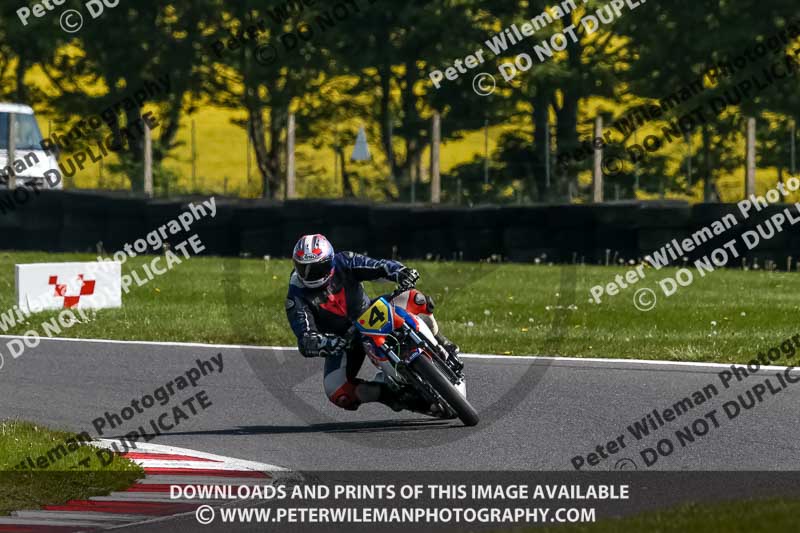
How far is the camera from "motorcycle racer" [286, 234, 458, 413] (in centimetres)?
962

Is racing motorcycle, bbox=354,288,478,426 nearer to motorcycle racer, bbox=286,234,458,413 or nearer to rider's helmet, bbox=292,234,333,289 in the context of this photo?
motorcycle racer, bbox=286,234,458,413

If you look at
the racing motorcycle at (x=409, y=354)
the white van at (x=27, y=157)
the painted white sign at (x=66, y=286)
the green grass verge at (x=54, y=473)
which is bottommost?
the green grass verge at (x=54, y=473)

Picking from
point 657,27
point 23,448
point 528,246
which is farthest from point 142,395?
point 657,27

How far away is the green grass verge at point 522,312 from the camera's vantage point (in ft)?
45.1

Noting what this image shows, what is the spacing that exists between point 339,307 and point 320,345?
1.61 ft

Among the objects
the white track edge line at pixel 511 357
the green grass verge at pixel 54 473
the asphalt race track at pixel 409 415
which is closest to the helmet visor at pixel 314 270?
the asphalt race track at pixel 409 415

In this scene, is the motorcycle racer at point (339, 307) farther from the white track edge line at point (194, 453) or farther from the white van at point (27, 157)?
the white van at point (27, 157)

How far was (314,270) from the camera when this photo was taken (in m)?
9.69

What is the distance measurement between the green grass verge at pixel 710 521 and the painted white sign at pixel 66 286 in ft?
34.8

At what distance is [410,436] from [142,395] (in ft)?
9.02

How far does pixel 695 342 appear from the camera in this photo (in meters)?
13.6

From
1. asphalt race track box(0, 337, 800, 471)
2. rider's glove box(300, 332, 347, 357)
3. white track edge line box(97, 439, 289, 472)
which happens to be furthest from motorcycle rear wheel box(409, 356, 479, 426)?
white track edge line box(97, 439, 289, 472)

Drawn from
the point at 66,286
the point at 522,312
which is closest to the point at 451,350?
the point at 522,312

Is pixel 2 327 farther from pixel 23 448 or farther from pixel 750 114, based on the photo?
pixel 750 114
